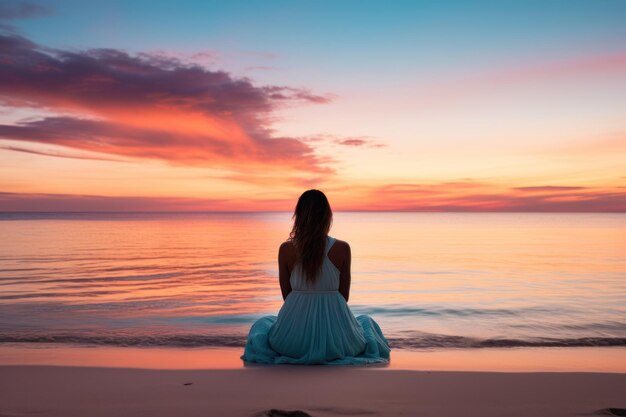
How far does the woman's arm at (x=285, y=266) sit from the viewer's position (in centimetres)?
720

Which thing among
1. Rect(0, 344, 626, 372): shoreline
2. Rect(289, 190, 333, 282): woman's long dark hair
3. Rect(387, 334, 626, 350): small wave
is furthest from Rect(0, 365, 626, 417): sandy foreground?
Rect(387, 334, 626, 350): small wave

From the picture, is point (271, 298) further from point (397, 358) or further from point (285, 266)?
point (285, 266)

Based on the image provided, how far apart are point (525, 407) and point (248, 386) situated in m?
3.01

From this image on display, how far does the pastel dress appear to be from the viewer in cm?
722

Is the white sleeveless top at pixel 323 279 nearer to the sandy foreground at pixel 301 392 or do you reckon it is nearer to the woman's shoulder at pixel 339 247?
the woman's shoulder at pixel 339 247

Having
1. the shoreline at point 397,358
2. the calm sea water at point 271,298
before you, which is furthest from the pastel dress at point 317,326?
the calm sea water at point 271,298

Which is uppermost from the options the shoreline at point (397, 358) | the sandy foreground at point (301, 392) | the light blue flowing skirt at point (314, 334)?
the light blue flowing skirt at point (314, 334)

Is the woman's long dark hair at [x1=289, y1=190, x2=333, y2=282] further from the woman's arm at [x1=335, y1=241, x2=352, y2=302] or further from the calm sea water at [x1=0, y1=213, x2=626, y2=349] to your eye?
the calm sea water at [x1=0, y1=213, x2=626, y2=349]

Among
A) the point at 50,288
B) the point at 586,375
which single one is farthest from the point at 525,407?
the point at 50,288

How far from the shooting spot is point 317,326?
7258 mm

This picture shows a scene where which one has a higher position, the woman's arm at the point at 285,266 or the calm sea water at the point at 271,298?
the woman's arm at the point at 285,266

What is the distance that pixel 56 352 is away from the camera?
919 cm

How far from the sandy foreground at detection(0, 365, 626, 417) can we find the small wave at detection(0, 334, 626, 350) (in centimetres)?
281

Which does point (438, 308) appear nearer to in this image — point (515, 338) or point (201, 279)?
point (515, 338)
